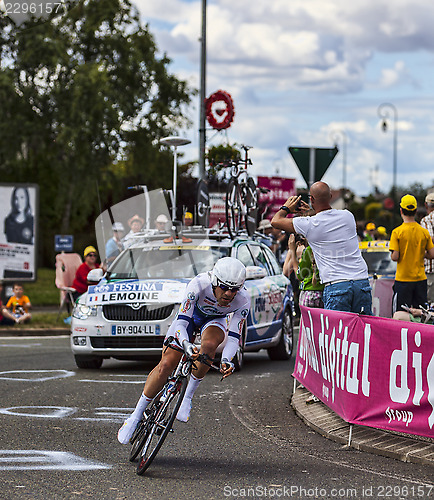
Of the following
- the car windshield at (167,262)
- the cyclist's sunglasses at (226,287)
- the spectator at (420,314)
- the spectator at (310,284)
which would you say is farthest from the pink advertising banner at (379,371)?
the car windshield at (167,262)

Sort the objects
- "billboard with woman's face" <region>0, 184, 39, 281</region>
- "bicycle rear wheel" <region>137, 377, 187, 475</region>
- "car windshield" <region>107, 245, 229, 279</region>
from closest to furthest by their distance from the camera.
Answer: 1. "bicycle rear wheel" <region>137, 377, 187, 475</region>
2. "car windshield" <region>107, 245, 229, 279</region>
3. "billboard with woman's face" <region>0, 184, 39, 281</region>

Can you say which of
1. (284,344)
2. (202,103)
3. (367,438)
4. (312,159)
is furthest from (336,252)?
(202,103)

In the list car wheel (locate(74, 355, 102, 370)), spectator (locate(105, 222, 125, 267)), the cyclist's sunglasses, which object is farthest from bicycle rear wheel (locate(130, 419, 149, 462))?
spectator (locate(105, 222, 125, 267))

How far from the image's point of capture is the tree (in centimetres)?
4266

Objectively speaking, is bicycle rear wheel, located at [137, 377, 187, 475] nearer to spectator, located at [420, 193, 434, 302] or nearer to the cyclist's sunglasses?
the cyclist's sunglasses

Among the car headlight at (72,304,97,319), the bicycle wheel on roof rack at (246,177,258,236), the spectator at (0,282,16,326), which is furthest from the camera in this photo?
the spectator at (0,282,16,326)

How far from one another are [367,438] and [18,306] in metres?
14.5

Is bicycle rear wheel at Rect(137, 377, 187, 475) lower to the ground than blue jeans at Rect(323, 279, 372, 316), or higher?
lower

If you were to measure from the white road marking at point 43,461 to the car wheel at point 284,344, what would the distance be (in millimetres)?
7483

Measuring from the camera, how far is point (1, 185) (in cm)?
2383

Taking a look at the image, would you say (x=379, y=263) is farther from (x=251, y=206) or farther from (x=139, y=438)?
(x=139, y=438)

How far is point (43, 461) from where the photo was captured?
23.7 ft

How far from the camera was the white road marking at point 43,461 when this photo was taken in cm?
702

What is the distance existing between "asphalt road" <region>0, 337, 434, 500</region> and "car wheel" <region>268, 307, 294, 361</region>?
2.77m
